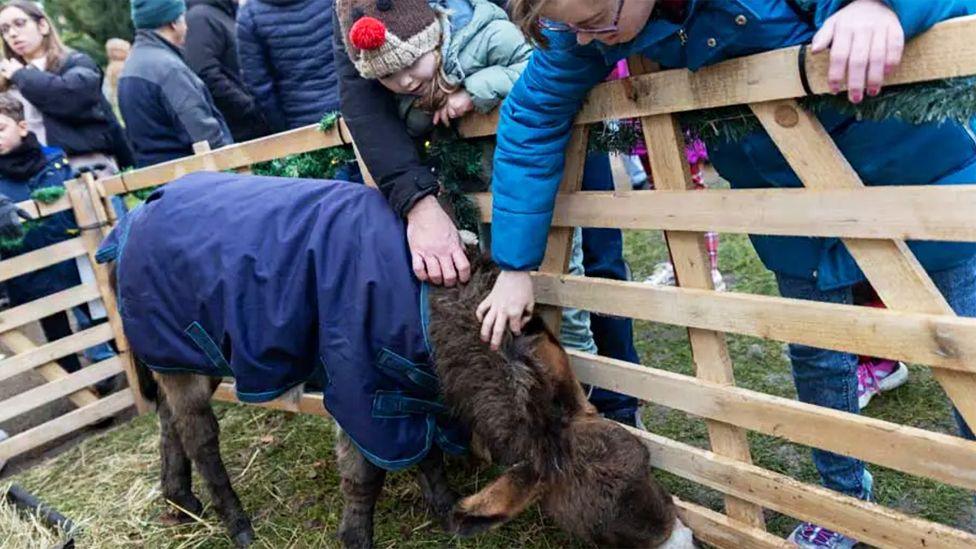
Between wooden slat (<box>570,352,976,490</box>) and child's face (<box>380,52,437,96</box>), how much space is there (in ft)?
4.18

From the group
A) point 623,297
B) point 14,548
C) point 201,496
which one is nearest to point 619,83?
point 623,297

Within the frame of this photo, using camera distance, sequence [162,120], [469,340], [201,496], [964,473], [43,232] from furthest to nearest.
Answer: [162,120]
[43,232]
[201,496]
[469,340]
[964,473]

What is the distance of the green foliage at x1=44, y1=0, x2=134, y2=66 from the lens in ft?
63.4

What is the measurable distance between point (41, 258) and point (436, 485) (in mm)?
3314

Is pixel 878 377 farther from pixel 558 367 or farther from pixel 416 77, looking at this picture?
pixel 416 77

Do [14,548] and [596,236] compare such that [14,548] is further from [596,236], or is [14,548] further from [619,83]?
[619,83]

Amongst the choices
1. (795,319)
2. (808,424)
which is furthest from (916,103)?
(808,424)

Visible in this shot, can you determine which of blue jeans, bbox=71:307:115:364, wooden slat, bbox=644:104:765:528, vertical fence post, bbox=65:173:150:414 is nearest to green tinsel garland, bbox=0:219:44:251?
Answer: vertical fence post, bbox=65:173:150:414

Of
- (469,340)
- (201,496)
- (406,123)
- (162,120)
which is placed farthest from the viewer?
(162,120)

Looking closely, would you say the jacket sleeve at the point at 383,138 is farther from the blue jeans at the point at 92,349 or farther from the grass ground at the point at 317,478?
the blue jeans at the point at 92,349

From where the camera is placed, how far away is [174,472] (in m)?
4.06

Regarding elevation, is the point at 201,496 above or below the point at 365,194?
below

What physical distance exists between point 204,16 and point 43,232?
2.09 m

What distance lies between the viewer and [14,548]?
3.88 meters
